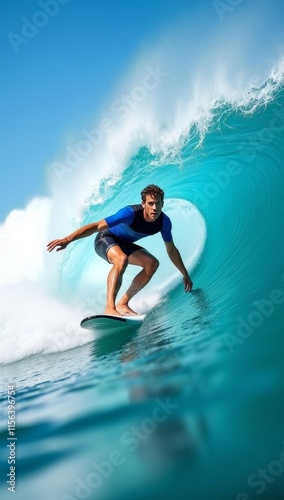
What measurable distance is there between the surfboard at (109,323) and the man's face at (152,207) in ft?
3.97

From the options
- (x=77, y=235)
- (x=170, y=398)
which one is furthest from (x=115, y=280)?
(x=170, y=398)

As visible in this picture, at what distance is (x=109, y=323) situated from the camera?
398 centimetres

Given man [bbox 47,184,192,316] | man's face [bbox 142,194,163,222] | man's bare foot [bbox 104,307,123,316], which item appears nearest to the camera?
man's bare foot [bbox 104,307,123,316]

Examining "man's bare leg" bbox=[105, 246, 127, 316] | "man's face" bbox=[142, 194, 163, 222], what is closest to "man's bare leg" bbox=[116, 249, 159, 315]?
"man's bare leg" bbox=[105, 246, 127, 316]

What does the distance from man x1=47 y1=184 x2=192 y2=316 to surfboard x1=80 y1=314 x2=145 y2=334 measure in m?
0.13

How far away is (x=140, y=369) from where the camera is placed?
2225 millimetres

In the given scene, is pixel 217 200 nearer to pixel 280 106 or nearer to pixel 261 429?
pixel 280 106

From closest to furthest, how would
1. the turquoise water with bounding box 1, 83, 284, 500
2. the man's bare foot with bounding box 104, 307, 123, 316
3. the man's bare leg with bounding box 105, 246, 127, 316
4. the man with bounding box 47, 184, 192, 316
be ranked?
the turquoise water with bounding box 1, 83, 284, 500 → the man's bare foot with bounding box 104, 307, 123, 316 → the man's bare leg with bounding box 105, 246, 127, 316 → the man with bounding box 47, 184, 192, 316

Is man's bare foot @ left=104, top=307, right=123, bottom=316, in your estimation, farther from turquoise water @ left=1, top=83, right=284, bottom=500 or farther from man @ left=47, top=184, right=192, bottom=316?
turquoise water @ left=1, top=83, right=284, bottom=500

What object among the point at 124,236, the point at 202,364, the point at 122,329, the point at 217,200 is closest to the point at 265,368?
the point at 202,364

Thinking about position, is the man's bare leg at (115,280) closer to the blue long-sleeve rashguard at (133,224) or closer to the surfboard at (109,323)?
the surfboard at (109,323)

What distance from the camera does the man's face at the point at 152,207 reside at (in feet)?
14.4

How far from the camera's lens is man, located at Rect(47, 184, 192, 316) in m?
4.27

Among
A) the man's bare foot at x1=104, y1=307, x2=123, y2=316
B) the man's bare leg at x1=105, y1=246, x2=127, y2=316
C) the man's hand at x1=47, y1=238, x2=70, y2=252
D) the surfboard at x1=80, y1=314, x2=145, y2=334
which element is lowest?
the surfboard at x1=80, y1=314, x2=145, y2=334
